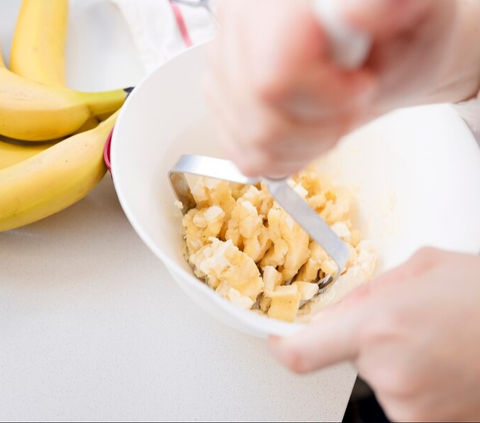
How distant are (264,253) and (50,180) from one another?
0.25 meters

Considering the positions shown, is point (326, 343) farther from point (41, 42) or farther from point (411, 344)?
point (41, 42)

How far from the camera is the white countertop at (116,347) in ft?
1.60

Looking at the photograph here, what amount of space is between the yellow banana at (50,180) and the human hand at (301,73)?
0.30m

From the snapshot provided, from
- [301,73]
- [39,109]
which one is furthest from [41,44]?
[301,73]

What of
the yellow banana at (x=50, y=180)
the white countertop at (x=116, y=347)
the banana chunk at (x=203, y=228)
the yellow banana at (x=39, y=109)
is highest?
the yellow banana at (x=39, y=109)

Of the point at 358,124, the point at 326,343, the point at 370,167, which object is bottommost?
the point at 370,167

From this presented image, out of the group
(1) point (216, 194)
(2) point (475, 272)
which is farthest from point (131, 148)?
(2) point (475, 272)

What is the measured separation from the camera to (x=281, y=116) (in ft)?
0.83

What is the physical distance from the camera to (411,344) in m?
0.32

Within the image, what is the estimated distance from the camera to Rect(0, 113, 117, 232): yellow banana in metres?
0.53

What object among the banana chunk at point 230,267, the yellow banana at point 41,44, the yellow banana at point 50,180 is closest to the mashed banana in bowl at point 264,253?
the banana chunk at point 230,267

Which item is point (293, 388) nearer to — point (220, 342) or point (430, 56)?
point (220, 342)

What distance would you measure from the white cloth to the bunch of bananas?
11 centimetres

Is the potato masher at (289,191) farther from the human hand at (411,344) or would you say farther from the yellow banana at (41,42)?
the yellow banana at (41,42)
